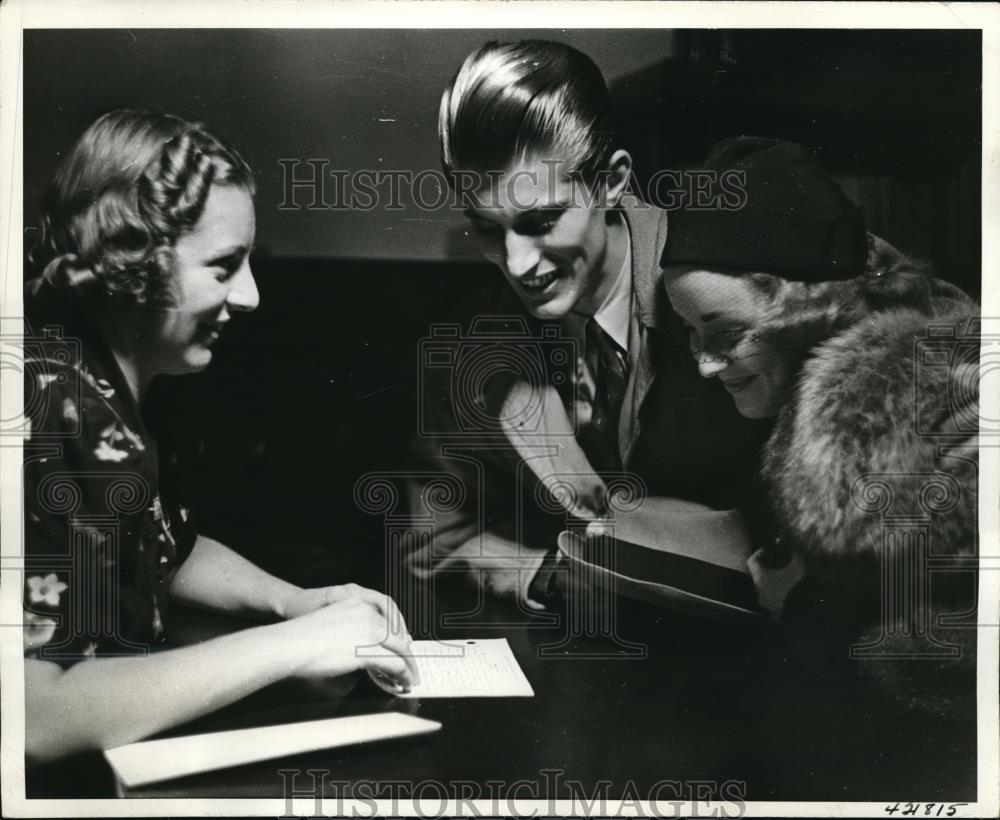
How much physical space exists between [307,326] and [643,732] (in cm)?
122

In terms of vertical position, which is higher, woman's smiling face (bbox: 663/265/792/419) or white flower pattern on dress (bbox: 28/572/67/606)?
woman's smiling face (bbox: 663/265/792/419)

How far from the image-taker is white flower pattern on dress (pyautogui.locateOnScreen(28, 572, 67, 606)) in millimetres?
1935

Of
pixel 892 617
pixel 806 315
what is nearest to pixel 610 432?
pixel 806 315

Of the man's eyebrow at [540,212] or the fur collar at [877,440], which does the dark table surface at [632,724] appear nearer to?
the fur collar at [877,440]

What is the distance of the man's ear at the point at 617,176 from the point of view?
192cm

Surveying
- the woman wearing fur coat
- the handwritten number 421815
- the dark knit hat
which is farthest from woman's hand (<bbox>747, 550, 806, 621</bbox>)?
the dark knit hat

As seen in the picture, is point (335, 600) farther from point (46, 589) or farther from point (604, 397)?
point (604, 397)

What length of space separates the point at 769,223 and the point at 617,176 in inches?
14.4

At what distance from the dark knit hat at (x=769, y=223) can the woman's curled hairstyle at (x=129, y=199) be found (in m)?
1.04

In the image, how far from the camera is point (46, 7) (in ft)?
6.42

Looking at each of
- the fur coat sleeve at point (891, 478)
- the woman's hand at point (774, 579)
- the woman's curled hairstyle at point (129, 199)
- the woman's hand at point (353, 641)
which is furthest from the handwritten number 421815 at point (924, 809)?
the woman's curled hairstyle at point (129, 199)

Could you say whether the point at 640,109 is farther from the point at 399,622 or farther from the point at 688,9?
the point at 399,622

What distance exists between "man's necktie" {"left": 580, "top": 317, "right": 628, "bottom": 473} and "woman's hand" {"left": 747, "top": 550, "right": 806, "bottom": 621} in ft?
1.28

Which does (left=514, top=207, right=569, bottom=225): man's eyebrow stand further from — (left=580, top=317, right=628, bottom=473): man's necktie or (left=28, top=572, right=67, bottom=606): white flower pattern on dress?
(left=28, top=572, right=67, bottom=606): white flower pattern on dress
